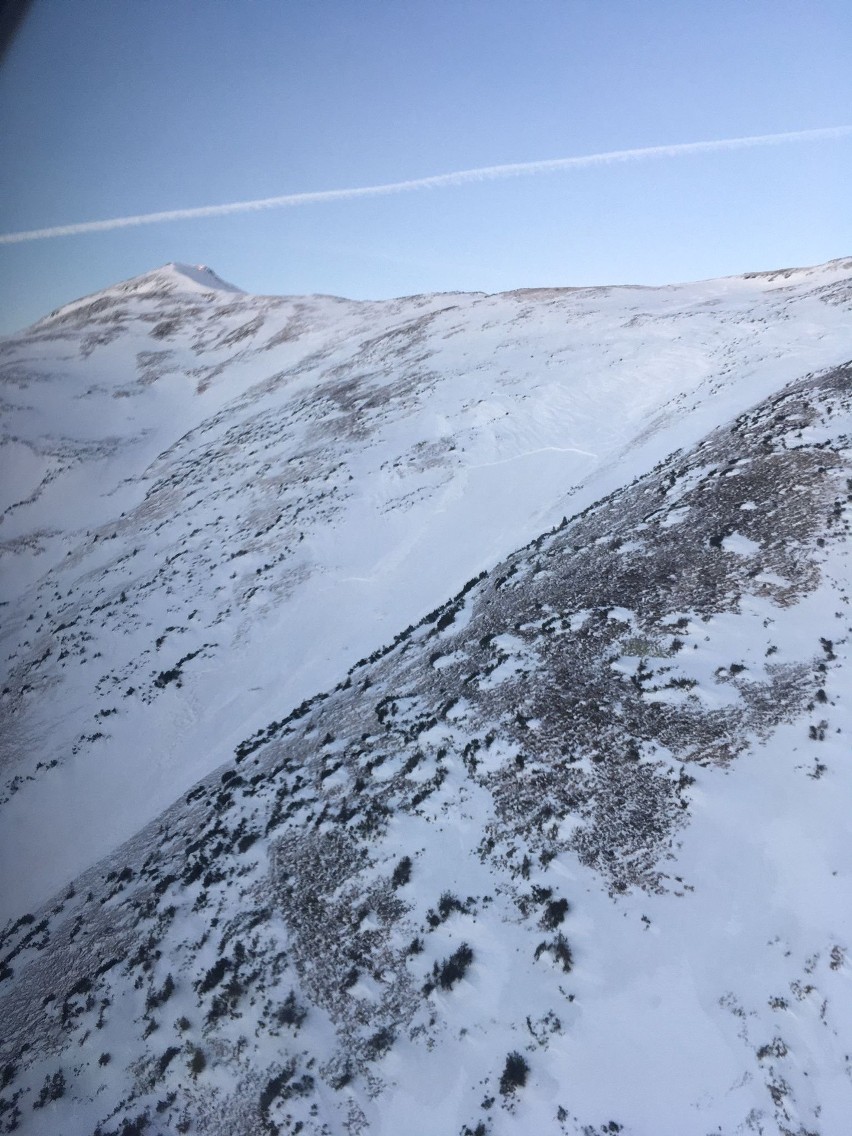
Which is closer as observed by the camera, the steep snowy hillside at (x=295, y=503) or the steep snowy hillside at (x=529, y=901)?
the steep snowy hillside at (x=529, y=901)

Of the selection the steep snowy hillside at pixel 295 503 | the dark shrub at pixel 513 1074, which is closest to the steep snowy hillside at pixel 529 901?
the dark shrub at pixel 513 1074

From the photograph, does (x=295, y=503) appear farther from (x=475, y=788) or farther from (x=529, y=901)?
(x=529, y=901)

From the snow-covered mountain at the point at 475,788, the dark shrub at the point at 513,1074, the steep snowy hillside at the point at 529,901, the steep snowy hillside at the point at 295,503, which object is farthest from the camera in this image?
the steep snowy hillside at the point at 295,503

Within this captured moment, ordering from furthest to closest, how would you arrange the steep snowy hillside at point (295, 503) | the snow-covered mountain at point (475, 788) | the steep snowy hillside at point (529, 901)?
1. the steep snowy hillside at point (295, 503)
2. the snow-covered mountain at point (475, 788)
3. the steep snowy hillside at point (529, 901)

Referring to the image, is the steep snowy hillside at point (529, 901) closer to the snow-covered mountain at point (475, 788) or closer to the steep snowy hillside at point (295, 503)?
the snow-covered mountain at point (475, 788)

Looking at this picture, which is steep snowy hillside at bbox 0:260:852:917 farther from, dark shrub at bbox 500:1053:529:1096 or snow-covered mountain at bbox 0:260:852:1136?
dark shrub at bbox 500:1053:529:1096
